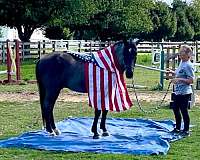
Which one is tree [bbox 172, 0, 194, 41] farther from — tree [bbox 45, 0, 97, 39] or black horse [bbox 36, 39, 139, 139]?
black horse [bbox 36, 39, 139, 139]

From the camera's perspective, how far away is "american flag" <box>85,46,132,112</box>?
9.62 meters

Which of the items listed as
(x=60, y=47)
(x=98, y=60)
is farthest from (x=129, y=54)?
(x=60, y=47)

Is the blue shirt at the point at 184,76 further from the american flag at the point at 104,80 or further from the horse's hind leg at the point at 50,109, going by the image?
the horse's hind leg at the point at 50,109

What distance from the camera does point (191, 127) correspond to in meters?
10.9

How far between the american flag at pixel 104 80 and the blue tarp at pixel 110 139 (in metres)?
0.63

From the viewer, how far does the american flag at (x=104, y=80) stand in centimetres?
962

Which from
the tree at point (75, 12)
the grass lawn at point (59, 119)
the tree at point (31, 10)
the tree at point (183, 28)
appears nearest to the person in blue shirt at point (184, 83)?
the grass lawn at point (59, 119)

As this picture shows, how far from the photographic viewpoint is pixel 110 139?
30.8 ft

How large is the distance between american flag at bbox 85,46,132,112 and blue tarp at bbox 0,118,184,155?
629 mm

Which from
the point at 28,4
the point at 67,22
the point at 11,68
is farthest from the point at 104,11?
the point at 11,68

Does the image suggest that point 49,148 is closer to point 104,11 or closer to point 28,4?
point 28,4

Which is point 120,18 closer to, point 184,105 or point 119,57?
point 184,105

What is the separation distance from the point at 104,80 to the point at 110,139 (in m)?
1.08

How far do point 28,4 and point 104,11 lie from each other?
1029 cm
